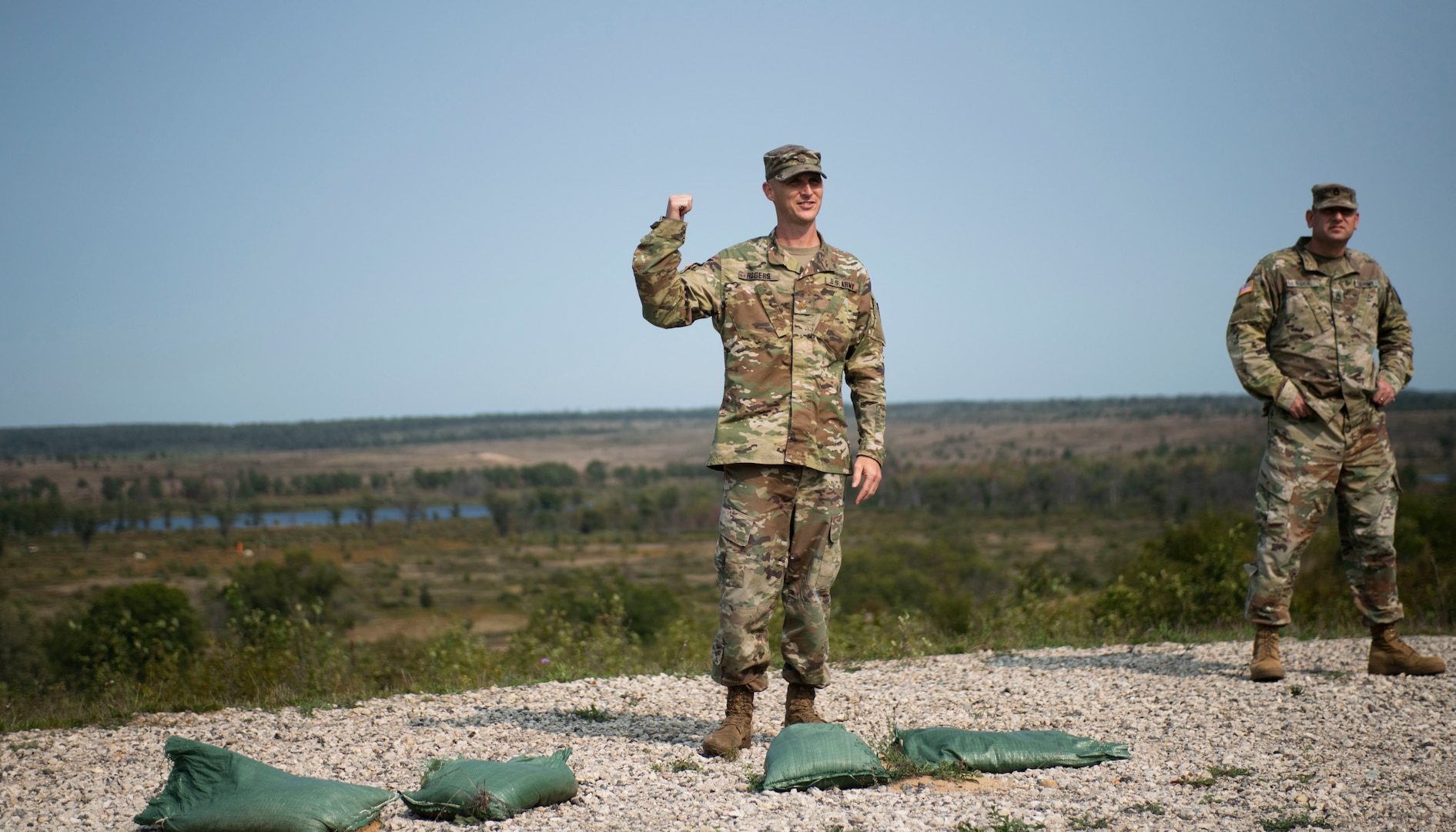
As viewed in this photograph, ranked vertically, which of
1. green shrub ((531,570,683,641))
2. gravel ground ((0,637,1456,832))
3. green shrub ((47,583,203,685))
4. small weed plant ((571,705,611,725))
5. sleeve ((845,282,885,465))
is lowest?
green shrub ((531,570,683,641))

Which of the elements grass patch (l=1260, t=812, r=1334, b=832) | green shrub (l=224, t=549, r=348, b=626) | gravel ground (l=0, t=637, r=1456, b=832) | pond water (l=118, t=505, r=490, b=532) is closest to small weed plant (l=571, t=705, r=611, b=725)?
gravel ground (l=0, t=637, r=1456, b=832)

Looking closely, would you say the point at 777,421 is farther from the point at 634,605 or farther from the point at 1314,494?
the point at 634,605

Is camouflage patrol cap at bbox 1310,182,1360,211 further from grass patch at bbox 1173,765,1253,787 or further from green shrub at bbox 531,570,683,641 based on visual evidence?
green shrub at bbox 531,570,683,641

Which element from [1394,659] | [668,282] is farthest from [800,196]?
[1394,659]

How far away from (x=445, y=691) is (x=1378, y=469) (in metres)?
5.95

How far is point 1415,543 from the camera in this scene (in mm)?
16844

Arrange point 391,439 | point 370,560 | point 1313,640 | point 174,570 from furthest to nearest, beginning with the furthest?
point 391,439 → point 370,560 → point 174,570 → point 1313,640

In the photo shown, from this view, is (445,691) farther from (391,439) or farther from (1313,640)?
(391,439)

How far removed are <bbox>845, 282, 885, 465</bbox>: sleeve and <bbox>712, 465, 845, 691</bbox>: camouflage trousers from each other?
0.33m

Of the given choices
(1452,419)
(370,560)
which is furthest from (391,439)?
(1452,419)

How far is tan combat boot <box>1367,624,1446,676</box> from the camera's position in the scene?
21.3ft

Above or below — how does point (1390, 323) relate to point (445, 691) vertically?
above

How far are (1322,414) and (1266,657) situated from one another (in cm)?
152

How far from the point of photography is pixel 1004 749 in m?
4.62
